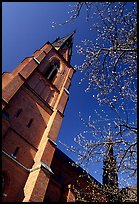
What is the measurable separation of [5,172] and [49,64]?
1120 centimetres

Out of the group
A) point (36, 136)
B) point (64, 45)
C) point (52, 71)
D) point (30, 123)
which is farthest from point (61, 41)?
point (36, 136)

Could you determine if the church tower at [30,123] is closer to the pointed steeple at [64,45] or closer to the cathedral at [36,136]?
the cathedral at [36,136]

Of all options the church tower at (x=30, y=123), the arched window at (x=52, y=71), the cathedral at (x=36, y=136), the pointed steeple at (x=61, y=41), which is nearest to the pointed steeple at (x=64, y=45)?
the pointed steeple at (x=61, y=41)

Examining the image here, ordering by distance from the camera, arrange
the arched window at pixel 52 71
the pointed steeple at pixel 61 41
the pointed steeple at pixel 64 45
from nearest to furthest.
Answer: the arched window at pixel 52 71, the pointed steeple at pixel 64 45, the pointed steeple at pixel 61 41

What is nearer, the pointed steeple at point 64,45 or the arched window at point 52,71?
the arched window at point 52,71

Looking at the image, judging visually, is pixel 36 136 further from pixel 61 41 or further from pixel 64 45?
pixel 61 41

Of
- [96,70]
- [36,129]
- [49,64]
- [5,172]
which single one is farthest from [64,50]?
[96,70]

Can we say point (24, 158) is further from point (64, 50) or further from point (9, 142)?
point (64, 50)

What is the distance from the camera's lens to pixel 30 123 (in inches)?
553

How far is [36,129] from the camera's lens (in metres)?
14.2

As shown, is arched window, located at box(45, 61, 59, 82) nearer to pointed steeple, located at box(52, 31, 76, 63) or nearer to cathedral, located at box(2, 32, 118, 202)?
cathedral, located at box(2, 32, 118, 202)

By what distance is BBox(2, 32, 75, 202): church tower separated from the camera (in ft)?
36.4

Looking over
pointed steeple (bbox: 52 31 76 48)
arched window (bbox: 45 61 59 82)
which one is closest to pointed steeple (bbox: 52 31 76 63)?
pointed steeple (bbox: 52 31 76 48)

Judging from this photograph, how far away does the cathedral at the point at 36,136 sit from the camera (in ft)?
36.2
